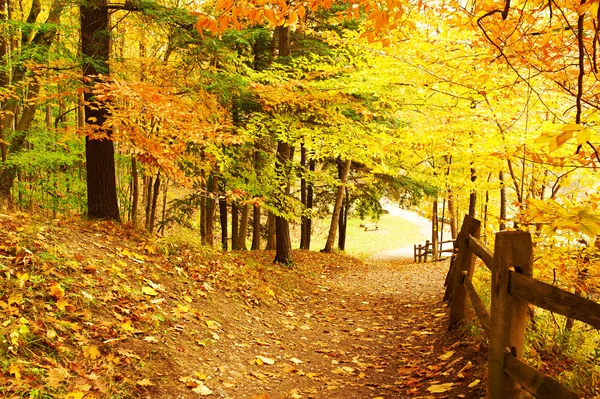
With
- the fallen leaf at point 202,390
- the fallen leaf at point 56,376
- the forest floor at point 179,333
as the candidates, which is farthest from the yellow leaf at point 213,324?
the fallen leaf at point 56,376

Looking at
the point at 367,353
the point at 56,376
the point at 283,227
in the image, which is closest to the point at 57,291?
the point at 56,376

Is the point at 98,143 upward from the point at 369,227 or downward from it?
upward

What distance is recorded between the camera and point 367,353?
6.12 metres

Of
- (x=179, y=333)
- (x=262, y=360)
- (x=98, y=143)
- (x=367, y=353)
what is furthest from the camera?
(x=98, y=143)

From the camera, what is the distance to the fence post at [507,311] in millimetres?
3176

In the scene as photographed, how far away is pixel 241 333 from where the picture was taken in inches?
242

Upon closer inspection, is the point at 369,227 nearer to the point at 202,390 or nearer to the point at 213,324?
the point at 213,324

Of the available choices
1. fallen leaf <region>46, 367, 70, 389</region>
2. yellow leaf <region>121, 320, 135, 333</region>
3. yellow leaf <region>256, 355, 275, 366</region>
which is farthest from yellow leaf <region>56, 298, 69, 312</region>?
yellow leaf <region>256, 355, 275, 366</region>

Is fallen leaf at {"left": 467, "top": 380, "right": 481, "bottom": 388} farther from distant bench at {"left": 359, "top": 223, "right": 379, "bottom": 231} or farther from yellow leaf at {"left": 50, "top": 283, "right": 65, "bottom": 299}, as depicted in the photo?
distant bench at {"left": 359, "top": 223, "right": 379, "bottom": 231}

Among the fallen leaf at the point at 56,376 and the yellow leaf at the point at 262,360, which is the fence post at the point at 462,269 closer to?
the yellow leaf at the point at 262,360

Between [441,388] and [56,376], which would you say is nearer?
[56,376]

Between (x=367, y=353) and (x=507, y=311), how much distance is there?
329 cm

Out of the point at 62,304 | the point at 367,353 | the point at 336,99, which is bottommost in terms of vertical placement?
the point at 367,353

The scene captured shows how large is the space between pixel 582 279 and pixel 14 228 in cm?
742
